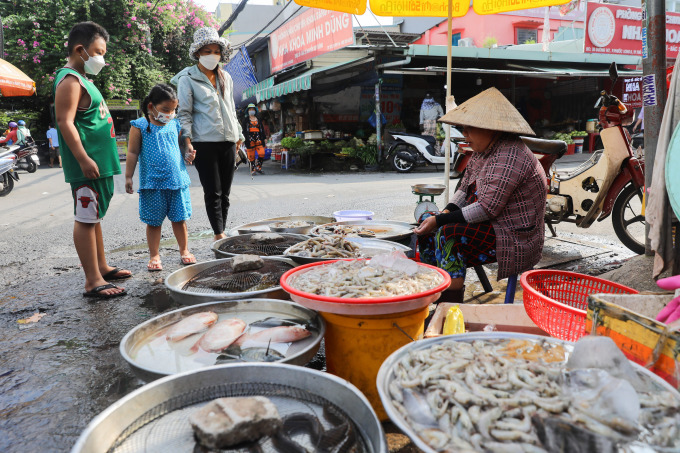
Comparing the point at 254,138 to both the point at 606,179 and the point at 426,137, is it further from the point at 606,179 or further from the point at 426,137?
the point at 606,179

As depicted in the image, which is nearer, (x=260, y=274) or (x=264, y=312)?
(x=264, y=312)

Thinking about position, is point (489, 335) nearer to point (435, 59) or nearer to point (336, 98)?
point (435, 59)

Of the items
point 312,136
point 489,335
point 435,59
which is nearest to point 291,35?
point 312,136

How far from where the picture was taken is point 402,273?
260 centimetres

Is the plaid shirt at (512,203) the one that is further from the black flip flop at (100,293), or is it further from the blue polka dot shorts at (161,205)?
the black flip flop at (100,293)

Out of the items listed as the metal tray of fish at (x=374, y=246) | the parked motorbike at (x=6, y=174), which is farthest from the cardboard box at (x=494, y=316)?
the parked motorbike at (x=6, y=174)

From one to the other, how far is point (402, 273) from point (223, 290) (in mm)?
1284

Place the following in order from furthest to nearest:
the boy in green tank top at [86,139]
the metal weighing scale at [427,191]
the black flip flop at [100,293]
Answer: the metal weighing scale at [427,191] → the black flip flop at [100,293] → the boy in green tank top at [86,139]

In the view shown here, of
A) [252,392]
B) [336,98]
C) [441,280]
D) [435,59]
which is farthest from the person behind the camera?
[336,98]

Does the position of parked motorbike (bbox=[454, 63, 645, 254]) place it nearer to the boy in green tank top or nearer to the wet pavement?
the wet pavement

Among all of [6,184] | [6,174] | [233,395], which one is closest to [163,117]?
[233,395]

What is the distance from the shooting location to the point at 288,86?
16922mm

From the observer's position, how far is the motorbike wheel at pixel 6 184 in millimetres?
11688

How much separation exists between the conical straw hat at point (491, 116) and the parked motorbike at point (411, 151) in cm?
1194
